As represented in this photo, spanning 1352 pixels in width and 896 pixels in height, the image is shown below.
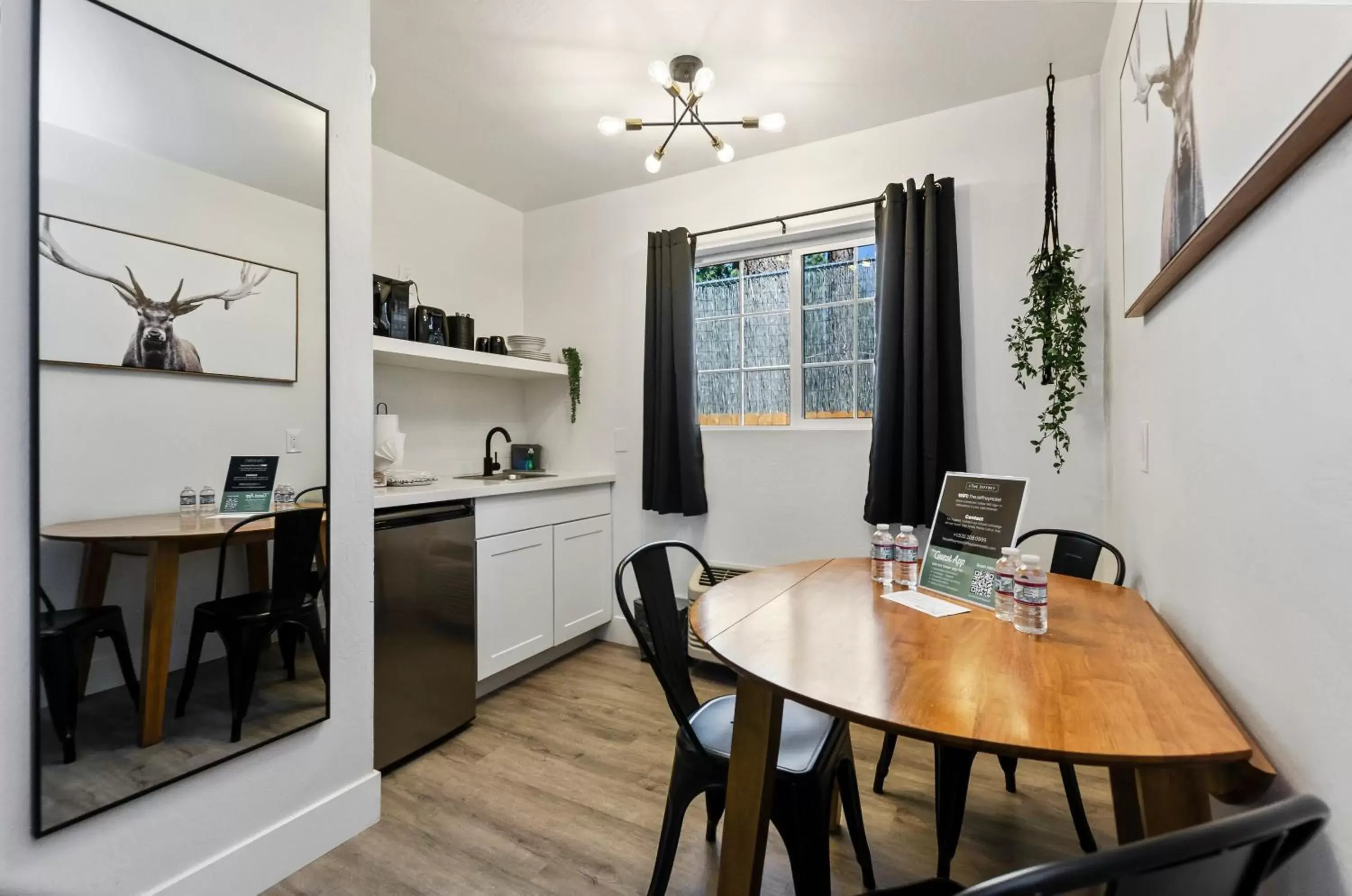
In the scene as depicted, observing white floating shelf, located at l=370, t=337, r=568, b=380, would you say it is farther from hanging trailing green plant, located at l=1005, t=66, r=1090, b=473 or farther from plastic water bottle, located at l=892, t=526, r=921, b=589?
hanging trailing green plant, located at l=1005, t=66, r=1090, b=473

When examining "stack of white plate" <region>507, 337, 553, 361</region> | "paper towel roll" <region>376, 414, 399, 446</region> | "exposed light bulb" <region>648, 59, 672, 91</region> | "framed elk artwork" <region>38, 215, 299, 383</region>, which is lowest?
"paper towel roll" <region>376, 414, 399, 446</region>

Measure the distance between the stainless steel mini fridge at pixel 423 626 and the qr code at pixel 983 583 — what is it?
73.5 inches

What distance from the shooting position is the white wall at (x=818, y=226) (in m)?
2.41

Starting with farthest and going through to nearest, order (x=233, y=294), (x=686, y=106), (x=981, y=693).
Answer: (x=686, y=106), (x=233, y=294), (x=981, y=693)

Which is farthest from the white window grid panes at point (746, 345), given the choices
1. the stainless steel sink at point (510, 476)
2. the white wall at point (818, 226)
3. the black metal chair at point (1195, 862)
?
the black metal chair at point (1195, 862)

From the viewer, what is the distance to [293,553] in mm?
1663

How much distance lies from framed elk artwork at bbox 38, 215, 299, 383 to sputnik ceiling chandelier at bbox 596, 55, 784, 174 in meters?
1.39

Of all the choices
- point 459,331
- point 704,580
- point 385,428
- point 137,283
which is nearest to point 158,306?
point 137,283

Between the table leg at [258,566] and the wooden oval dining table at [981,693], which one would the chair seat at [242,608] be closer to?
the table leg at [258,566]

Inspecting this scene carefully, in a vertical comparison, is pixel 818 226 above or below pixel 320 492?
above

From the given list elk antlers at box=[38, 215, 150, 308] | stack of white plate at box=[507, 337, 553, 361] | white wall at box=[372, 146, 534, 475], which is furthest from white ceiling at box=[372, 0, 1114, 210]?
elk antlers at box=[38, 215, 150, 308]

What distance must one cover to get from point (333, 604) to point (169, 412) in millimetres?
677

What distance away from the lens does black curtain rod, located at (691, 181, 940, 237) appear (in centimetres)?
276

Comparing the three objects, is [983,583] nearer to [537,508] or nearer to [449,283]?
[537,508]
